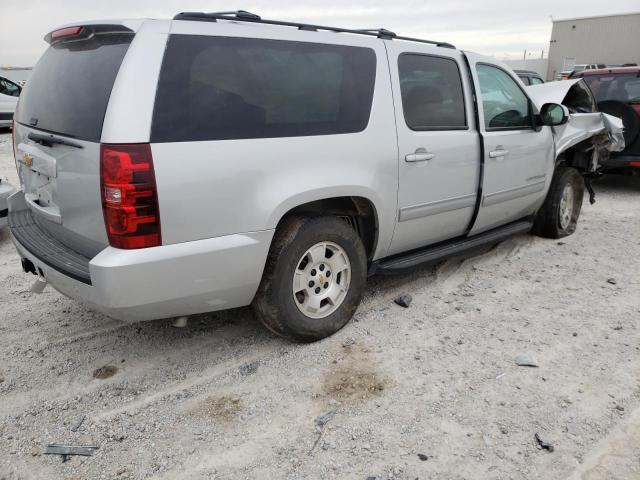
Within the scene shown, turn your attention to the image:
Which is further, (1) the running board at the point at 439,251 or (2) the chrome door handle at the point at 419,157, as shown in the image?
(1) the running board at the point at 439,251

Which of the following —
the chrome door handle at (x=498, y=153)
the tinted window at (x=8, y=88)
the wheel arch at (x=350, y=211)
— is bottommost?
the wheel arch at (x=350, y=211)

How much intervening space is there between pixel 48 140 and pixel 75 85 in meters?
0.31

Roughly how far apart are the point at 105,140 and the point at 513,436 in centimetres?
230

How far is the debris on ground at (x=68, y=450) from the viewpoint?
7.62 feet

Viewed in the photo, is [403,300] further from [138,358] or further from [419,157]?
[138,358]

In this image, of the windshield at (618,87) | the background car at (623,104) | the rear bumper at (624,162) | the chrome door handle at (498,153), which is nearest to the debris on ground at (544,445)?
the chrome door handle at (498,153)

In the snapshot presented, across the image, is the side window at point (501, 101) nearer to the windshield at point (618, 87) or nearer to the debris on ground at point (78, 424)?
the debris on ground at point (78, 424)

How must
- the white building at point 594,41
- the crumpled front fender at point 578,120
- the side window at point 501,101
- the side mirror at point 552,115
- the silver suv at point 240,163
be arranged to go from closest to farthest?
the silver suv at point 240,163 < the side window at point 501,101 < the side mirror at point 552,115 < the crumpled front fender at point 578,120 < the white building at point 594,41

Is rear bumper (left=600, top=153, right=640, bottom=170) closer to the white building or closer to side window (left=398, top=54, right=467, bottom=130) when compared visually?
side window (left=398, top=54, right=467, bottom=130)

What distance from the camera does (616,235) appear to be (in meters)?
5.57

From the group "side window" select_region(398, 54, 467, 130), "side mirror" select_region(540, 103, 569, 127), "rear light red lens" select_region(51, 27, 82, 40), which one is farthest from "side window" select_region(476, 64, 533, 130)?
"rear light red lens" select_region(51, 27, 82, 40)

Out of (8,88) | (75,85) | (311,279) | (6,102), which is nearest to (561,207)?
(311,279)

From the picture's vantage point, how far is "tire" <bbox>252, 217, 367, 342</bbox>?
9.64ft

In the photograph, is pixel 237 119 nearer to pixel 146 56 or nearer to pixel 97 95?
pixel 146 56
